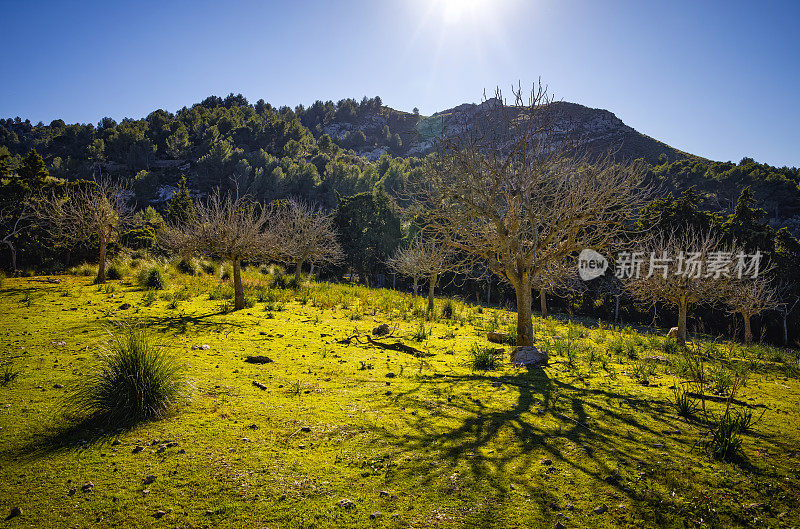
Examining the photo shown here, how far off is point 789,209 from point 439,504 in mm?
83281

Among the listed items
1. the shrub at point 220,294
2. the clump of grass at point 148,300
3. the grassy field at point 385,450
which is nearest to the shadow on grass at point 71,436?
the grassy field at point 385,450

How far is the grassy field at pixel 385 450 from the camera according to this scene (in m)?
2.92

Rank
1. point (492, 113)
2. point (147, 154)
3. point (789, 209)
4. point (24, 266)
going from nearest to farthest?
point (492, 113)
point (24, 266)
point (789, 209)
point (147, 154)

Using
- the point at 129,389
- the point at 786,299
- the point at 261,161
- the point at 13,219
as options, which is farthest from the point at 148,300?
the point at 261,161

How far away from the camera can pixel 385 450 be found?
155 inches

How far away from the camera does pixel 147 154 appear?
80.1 metres

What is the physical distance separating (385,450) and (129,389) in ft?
11.5

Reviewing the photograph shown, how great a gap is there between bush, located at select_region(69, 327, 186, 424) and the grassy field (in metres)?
0.25

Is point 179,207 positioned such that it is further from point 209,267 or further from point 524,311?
point 524,311

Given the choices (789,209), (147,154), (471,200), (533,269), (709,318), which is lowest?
(709,318)

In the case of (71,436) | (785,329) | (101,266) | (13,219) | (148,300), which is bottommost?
(785,329)

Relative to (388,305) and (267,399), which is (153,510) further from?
(388,305)

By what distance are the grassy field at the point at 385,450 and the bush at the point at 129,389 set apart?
0.81ft

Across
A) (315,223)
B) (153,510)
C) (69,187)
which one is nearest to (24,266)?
(69,187)
